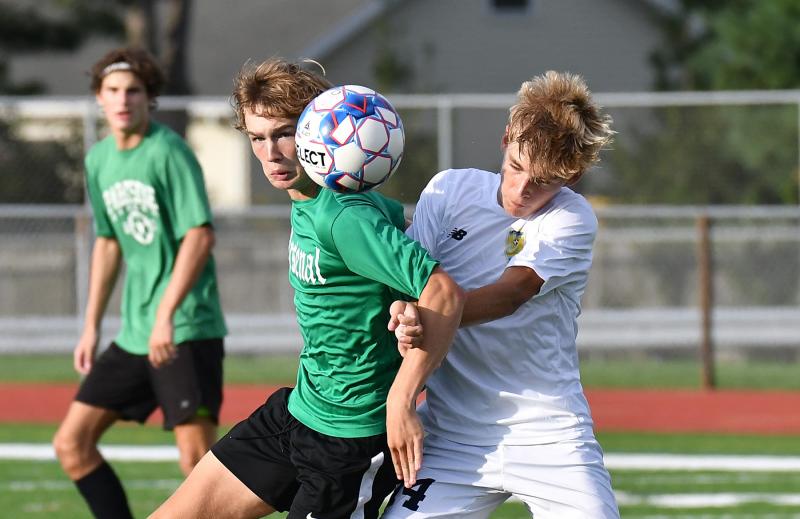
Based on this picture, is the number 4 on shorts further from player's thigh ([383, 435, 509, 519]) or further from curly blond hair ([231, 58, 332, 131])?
curly blond hair ([231, 58, 332, 131])

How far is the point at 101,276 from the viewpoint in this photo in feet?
21.0

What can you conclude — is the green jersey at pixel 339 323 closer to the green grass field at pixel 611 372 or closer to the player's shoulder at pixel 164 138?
the player's shoulder at pixel 164 138

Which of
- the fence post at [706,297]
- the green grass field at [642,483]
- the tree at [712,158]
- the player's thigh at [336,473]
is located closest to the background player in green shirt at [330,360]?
the player's thigh at [336,473]

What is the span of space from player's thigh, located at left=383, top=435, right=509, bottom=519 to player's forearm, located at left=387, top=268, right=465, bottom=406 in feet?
1.66

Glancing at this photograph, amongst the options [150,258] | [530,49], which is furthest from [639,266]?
[530,49]

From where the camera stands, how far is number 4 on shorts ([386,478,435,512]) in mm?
4113

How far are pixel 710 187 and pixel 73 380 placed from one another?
7274 millimetres

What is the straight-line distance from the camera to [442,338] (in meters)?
3.70

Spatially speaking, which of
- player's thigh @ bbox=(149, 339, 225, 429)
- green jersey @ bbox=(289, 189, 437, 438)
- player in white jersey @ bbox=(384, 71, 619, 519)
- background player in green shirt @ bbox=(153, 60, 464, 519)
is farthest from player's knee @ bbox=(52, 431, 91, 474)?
player in white jersey @ bbox=(384, 71, 619, 519)

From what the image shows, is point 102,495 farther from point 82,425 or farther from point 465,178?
point 465,178

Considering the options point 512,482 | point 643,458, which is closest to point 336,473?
point 512,482

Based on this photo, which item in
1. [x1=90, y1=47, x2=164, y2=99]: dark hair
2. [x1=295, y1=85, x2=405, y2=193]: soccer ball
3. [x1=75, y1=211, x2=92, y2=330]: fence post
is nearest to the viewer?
[x1=295, y1=85, x2=405, y2=193]: soccer ball

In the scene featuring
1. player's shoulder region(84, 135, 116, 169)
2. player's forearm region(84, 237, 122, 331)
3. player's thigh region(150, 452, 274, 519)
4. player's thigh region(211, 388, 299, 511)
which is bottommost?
player's thigh region(150, 452, 274, 519)

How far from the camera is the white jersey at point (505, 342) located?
4.18 metres
